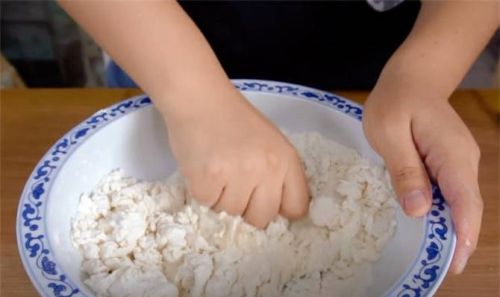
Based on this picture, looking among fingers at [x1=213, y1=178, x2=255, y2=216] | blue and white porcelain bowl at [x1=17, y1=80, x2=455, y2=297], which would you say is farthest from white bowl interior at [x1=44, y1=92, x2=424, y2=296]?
fingers at [x1=213, y1=178, x2=255, y2=216]

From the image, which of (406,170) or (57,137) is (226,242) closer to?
(406,170)

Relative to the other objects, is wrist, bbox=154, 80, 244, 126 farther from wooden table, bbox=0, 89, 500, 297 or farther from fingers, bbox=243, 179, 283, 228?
wooden table, bbox=0, 89, 500, 297

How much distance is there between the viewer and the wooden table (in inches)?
22.4

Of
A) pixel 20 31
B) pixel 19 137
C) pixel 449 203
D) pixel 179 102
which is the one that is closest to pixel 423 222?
pixel 449 203

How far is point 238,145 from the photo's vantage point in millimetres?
541

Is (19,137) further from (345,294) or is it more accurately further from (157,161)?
(345,294)

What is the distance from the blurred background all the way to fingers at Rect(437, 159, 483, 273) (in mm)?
722

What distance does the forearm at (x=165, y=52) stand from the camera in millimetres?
554

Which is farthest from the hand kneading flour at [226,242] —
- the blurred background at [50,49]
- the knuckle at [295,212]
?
the blurred background at [50,49]

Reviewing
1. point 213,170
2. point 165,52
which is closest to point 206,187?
point 213,170

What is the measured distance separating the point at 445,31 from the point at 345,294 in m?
0.29

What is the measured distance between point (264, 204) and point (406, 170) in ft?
0.45

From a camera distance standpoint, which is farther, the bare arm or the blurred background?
the blurred background

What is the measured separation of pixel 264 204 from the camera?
1.83ft
